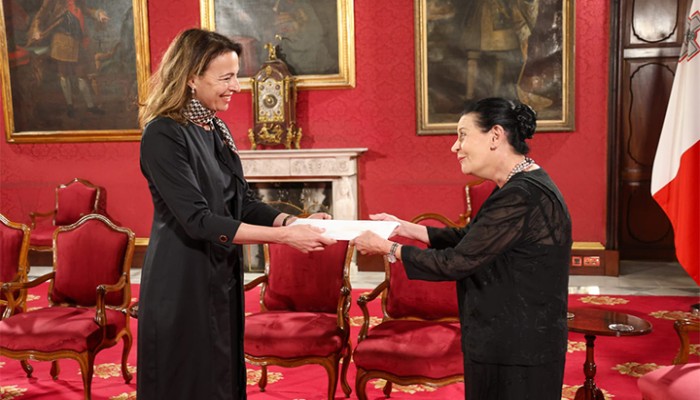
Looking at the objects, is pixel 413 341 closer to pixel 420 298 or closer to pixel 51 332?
pixel 420 298

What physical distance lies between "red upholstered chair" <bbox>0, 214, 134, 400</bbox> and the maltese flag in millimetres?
3772

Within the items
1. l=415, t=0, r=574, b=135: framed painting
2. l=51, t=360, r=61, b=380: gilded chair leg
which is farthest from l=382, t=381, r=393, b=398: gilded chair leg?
Result: l=415, t=0, r=574, b=135: framed painting

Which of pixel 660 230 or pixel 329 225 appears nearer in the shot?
pixel 329 225

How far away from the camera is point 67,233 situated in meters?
4.30

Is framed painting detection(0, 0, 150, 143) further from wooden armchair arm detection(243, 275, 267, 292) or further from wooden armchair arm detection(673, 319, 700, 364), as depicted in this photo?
wooden armchair arm detection(673, 319, 700, 364)

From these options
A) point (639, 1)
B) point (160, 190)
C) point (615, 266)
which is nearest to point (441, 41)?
point (639, 1)

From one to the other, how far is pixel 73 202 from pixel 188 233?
6.15 m

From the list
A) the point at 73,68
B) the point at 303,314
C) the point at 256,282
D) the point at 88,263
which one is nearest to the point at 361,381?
the point at 303,314

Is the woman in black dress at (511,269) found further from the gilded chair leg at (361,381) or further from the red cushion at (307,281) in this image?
the red cushion at (307,281)

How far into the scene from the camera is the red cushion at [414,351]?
3.24 m

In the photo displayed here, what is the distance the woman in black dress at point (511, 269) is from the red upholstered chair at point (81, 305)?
8.02 ft

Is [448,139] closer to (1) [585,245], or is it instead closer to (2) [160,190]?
(1) [585,245]

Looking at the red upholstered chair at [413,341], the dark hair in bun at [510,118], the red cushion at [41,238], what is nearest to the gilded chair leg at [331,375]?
the red upholstered chair at [413,341]

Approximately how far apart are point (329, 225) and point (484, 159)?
75 cm
